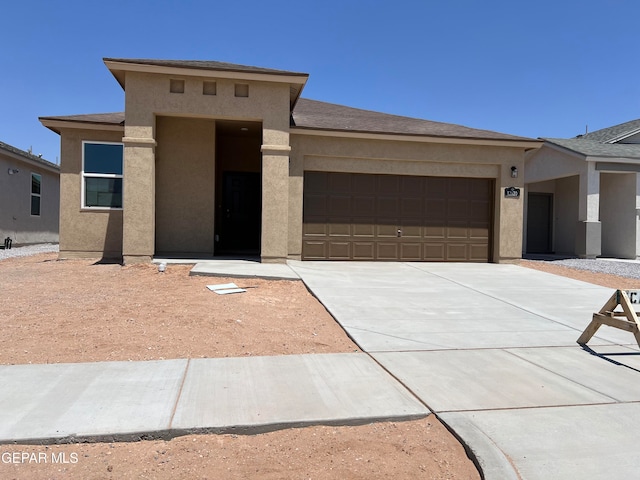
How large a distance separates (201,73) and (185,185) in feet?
10.7

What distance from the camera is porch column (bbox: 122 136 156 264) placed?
37.9 feet

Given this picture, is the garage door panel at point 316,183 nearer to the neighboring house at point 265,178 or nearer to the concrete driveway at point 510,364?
the neighboring house at point 265,178

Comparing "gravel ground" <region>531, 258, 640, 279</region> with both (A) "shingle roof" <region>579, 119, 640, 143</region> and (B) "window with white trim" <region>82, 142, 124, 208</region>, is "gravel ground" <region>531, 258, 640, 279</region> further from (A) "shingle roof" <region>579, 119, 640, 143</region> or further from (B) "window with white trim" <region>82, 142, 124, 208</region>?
(B) "window with white trim" <region>82, 142, 124, 208</region>

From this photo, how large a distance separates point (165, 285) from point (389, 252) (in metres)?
6.88

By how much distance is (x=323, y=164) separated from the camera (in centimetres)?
1352

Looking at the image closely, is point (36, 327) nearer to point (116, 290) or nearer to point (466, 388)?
point (116, 290)

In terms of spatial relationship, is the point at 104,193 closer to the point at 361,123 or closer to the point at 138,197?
the point at 138,197

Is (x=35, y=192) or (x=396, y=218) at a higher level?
(x=35, y=192)

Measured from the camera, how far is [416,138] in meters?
13.7

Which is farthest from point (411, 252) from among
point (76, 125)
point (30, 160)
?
point (30, 160)

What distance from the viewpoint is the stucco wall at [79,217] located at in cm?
1330

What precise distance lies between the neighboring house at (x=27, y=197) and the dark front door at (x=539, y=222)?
22340 mm

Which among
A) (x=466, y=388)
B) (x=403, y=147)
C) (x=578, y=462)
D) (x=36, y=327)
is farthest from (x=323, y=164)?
(x=578, y=462)

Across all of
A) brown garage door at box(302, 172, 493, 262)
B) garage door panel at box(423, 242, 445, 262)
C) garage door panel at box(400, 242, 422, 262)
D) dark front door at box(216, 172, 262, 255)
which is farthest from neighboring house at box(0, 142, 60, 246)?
garage door panel at box(423, 242, 445, 262)
